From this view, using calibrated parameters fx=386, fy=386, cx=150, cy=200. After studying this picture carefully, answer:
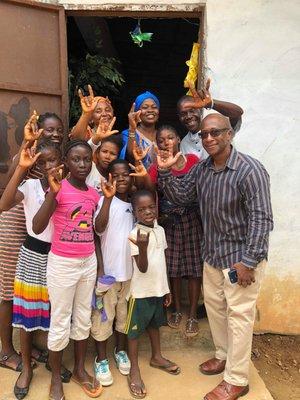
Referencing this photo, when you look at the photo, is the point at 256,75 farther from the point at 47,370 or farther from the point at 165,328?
the point at 47,370

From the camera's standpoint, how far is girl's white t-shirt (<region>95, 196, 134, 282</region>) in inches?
106

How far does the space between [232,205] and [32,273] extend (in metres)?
1.39

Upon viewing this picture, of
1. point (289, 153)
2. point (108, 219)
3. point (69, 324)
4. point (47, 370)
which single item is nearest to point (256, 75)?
point (289, 153)

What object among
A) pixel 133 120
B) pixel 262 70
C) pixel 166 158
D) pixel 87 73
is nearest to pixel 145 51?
pixel 87 73

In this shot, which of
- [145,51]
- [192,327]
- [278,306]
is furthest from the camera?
[145,51]

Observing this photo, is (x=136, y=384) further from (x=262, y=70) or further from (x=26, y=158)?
(x=262, y=70)

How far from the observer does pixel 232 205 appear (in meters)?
2.51

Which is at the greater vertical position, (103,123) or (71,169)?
(103,123)

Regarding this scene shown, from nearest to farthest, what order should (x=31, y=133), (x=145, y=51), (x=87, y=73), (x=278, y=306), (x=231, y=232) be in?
1. (x=31, y=133)
2. (x=231, y=232)
3. (x=278, y=306)
4. (x=87, y=73)
5. (x=145, y=51)

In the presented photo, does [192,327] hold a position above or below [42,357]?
above

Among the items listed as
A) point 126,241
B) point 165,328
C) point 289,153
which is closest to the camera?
point 126,241

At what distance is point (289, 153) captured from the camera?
3.48 m

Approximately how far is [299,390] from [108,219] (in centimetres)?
228

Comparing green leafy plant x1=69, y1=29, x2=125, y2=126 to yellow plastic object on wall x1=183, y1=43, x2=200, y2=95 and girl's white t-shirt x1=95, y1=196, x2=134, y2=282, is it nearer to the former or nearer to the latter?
yellow plastic object on wall x1=183, y1=43, x2=200, y2=95
